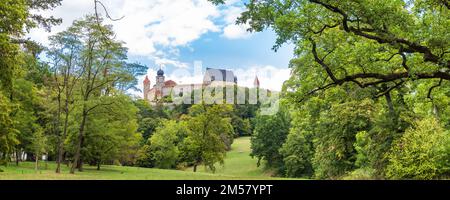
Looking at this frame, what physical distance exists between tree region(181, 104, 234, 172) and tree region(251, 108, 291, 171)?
1492cm

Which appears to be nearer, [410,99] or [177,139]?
[410,99]

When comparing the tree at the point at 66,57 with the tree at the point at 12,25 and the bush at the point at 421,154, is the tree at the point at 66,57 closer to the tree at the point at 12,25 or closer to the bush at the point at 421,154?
the tree at the point at 12,25

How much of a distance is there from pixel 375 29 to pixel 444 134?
9.38 meters

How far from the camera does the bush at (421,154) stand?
17203 millimetres

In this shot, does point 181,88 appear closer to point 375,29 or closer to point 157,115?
point 157,115

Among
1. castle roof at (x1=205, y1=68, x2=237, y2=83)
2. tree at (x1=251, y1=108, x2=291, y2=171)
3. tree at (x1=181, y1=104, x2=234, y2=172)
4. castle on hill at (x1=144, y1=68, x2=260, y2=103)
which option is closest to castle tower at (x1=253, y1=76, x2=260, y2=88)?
castle on hill at (x1=144, y1=68, x2=260, y2=103)

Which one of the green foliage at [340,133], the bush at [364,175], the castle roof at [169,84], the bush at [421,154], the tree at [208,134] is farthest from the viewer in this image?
the castle roof at [169,84]

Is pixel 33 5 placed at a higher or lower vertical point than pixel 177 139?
higher

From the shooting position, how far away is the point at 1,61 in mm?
17828

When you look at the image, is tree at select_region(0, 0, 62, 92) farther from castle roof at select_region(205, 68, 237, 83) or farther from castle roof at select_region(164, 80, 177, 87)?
castle roof at select_region(164, 80, 177, 87)

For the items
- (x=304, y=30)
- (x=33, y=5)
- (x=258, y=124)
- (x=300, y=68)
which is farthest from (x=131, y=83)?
(x=258, y=124)

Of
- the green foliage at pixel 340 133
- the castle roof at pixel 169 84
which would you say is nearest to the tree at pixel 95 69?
the green foliage at pixel 340 133

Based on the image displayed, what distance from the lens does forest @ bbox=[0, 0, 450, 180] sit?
12.6 metres

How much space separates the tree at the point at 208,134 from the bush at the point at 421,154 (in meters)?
33.3
